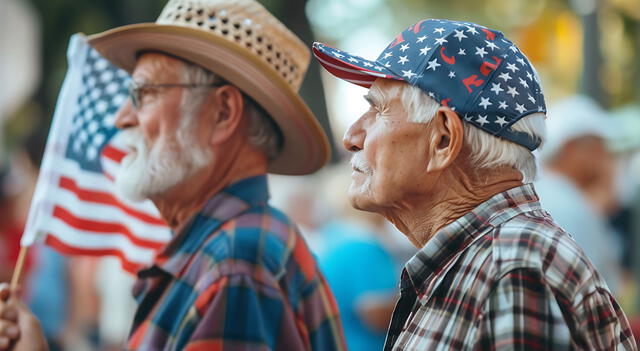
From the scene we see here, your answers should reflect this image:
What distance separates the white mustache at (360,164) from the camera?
8.15 ft

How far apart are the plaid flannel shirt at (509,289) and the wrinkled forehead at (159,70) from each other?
151 centimetres

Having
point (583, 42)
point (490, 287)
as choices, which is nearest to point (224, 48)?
point (490, 287)

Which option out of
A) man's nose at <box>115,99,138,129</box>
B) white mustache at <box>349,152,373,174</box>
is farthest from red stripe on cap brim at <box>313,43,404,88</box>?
man's nose at <box>115,99,138,129</box>

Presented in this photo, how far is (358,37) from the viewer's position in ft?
75.4

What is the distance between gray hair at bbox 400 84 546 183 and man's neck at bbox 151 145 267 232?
45.8 inches

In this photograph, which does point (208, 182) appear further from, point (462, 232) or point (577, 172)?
point (577, 172)

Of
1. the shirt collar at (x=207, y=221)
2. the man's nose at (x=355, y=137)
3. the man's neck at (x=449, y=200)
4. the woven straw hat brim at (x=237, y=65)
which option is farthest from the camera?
the woven straw hat brim at (x=237, y=65)

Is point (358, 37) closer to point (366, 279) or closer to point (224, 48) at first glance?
point (366, 279)

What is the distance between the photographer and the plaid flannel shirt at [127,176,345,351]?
2836 mm

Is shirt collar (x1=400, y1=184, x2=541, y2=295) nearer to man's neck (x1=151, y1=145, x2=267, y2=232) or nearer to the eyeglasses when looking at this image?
man's neck (x1=151, y1=145, x2=267, y2=232)

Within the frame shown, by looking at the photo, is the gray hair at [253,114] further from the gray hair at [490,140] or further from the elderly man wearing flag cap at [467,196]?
the gray hair at [490,140]

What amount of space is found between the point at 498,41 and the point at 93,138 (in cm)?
234

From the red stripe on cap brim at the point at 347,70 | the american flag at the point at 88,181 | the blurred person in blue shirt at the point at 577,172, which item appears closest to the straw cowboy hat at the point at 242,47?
the american flag at the point at 88,181

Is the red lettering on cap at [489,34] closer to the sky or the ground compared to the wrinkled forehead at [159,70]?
closer to the sky
